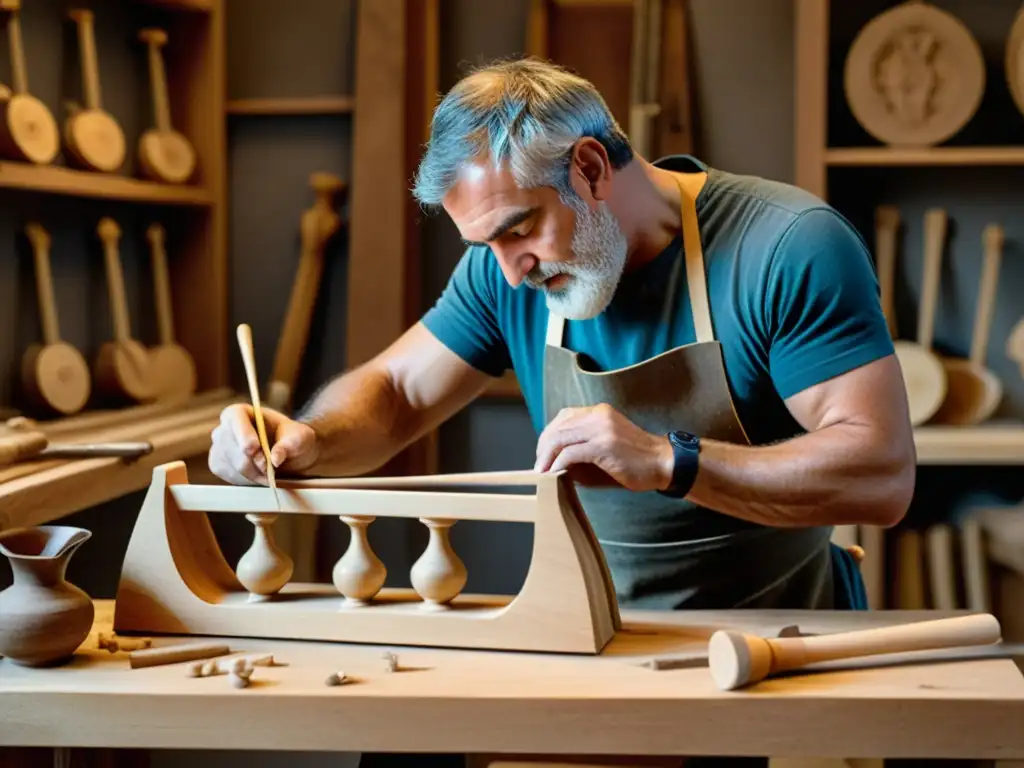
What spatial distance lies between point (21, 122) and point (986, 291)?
2760 mm

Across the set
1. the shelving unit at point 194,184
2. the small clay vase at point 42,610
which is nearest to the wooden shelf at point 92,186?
the shelving unit at point 194,184

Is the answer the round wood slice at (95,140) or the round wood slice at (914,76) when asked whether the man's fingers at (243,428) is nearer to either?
the round wood slice at (95,140)

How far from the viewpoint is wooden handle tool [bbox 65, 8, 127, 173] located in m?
3.33

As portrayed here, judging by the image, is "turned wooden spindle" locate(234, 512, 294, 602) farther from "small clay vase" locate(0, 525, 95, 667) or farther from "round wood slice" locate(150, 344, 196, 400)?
"round wood slice" locate(150, 344, 196, 400)

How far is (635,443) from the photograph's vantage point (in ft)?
5.99

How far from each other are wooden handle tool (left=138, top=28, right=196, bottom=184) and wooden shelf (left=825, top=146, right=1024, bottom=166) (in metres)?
1.98

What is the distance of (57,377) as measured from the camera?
3275mm

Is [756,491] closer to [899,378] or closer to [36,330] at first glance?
[899,378]

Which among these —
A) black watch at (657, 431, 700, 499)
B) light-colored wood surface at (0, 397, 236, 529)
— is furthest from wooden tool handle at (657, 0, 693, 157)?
black watch at (657, 431, 700, 499)

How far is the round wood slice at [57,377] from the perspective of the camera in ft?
10.5

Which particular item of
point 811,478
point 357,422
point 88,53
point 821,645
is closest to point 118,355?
point 88,53

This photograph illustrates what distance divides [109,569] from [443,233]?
156 cm

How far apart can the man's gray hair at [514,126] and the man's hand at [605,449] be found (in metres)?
0.45

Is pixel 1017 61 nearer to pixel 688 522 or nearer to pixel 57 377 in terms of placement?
pixel 688 522
